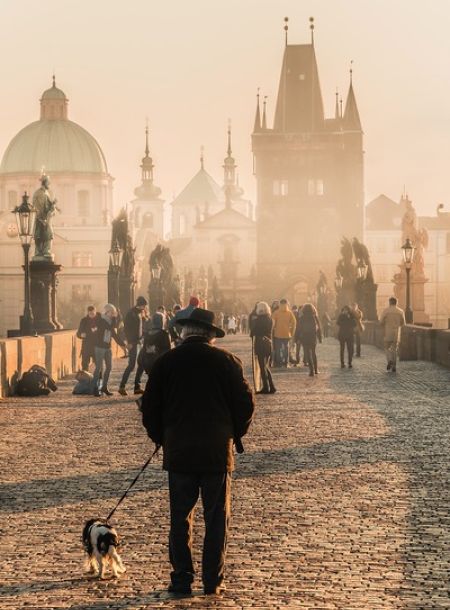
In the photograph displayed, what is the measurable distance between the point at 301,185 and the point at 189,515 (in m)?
128

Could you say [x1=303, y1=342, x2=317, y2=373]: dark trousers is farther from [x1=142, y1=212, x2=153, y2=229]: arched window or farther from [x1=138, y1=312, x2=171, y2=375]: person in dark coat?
[x1=142, y1=212, x2=153, y2=229]: arched window

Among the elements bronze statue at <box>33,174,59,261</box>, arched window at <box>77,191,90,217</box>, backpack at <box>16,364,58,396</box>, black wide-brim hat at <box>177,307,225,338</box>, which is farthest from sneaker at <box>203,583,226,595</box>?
arched window at <box>77,191,90,217</box>

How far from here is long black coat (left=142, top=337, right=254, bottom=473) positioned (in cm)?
729

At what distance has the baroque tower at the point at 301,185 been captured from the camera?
13200 centimetres

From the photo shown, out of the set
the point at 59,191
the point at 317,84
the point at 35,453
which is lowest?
the point at 35,453

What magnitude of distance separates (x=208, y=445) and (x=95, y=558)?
0.93 meters

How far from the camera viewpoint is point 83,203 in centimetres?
13125

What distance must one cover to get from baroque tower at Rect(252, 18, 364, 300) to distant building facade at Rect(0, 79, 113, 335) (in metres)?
16.0

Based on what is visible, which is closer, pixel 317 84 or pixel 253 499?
pixel 253 499

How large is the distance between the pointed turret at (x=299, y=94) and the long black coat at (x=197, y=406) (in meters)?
126

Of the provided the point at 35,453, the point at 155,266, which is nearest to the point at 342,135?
the point at 155,266

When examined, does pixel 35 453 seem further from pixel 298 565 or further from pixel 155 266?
pixel 155 266

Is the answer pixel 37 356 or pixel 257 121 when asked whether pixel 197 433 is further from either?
pixel 257 121

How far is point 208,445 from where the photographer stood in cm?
728
